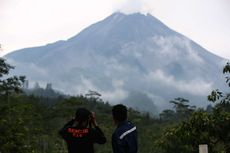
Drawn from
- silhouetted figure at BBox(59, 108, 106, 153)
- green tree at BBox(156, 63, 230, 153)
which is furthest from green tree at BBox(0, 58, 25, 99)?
silhouetted figure at BBox(59, 108, 106, 153)

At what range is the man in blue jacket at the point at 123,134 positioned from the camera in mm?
5617

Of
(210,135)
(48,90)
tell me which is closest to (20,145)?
(210,135)

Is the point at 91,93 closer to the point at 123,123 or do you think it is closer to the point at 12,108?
the point at 12,108

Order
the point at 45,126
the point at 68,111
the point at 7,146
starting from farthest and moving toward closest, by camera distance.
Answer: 1. the point at 45,126
2. the point at 68,111
3. the point at 7,146

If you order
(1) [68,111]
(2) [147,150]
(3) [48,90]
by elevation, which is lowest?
(2) [147,150]

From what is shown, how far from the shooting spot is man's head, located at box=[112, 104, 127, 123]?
566 centimetres

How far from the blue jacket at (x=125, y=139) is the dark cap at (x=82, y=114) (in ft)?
1.24

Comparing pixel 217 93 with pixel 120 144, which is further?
pixel 217 93

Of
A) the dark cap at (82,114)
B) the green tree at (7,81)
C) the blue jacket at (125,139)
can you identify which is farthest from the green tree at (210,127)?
the green tree at (7,81)

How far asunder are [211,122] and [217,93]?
1.48ft

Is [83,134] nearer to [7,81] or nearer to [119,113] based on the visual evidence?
[119,113]

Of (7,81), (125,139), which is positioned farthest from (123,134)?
(7,81)

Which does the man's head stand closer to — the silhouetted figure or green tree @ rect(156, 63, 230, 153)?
the silhouetted figure

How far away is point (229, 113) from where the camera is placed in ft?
25.5
